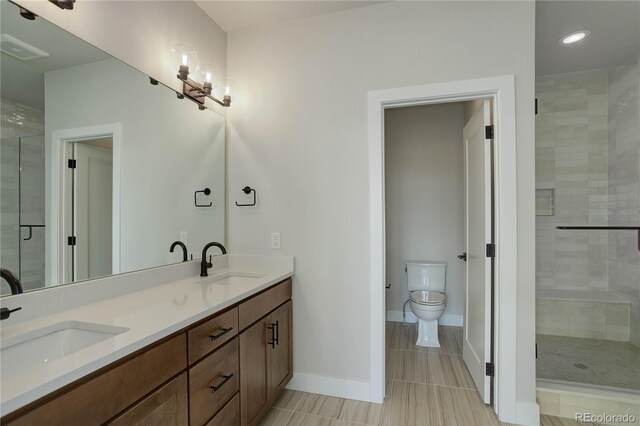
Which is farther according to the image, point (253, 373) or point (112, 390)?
point (253, 373)

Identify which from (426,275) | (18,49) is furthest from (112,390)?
(426,275)

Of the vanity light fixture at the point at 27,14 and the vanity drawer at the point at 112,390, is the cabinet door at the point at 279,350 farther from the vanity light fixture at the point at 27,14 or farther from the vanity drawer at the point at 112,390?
the vanity light fixture at the point at 27,14

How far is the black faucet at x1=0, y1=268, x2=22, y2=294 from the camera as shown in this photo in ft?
3.15

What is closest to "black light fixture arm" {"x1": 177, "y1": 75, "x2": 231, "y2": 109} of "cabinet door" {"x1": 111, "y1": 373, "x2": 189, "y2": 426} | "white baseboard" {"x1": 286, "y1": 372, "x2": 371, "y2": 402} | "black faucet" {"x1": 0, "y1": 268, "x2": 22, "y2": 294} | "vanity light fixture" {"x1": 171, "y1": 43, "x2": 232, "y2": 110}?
"vanity light fixture" {"x1": 171, "y1": 43, "x2": 232, "y2": 110}

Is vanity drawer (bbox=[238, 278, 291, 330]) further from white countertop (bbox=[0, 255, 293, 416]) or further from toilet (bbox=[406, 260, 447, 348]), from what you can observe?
toilet (bbox=[406, 260, 447, 348])

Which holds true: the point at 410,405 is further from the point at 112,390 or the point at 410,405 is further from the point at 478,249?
the point at 112,390

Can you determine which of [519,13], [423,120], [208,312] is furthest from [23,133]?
[423,120]

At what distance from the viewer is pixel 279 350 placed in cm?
186

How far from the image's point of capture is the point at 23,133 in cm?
111

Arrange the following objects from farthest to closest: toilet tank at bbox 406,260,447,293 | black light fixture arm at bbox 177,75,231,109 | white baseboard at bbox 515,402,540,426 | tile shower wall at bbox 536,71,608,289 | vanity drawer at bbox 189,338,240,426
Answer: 1. toilet tank at bbox 406,260,447,293
2. tile shower wall at bbox 536,71,608,289
3. black light fixture arm at bbox 177,75,231,109
4. white baseboard at bbox 515,402,540,426
5. vanity drawer at bbox 189,338,240,426

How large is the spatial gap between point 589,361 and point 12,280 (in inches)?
142

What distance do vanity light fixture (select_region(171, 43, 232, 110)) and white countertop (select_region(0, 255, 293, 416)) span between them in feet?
4.00

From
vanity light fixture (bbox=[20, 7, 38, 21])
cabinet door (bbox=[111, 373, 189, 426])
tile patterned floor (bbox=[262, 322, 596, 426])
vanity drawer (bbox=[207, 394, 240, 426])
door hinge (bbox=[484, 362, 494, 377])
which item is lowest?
tile patterned floor (bbox=[262, 322, 596, 426])

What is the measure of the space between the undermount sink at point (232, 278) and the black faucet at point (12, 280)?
879 millimetres
